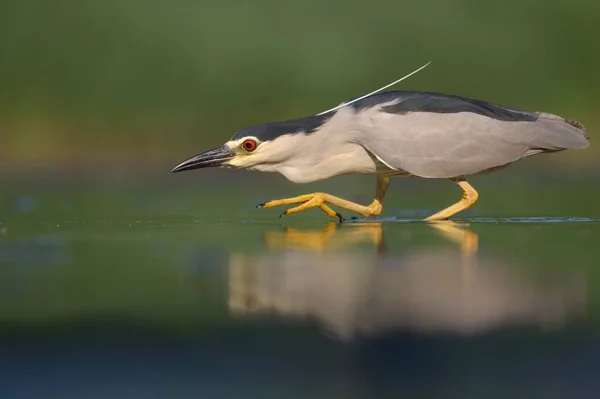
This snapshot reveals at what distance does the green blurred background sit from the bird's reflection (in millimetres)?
11538

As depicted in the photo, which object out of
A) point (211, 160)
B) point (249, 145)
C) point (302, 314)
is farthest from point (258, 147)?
point (302, 314)

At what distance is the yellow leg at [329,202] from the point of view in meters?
10.1

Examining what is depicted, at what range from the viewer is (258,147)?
33.9ft

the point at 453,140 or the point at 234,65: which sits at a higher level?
the point at 234,65

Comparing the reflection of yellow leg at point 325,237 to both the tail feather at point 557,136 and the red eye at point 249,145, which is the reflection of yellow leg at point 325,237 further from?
the tail feather at point 557,136

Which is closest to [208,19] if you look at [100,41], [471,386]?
[100,41]

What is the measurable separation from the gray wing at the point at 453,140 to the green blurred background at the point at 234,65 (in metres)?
8.72

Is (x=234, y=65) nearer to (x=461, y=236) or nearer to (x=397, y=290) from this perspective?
(x=461, y=236)

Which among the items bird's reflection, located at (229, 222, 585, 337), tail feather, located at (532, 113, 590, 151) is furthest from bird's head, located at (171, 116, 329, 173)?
bird's reflection, located at (229, 222, 585, 337)

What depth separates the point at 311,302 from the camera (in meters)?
6.08

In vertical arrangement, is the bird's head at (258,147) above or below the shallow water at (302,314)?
above

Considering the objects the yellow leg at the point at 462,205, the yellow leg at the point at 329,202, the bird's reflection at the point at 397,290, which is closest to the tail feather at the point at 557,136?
the yellow leg at the point at 462,205

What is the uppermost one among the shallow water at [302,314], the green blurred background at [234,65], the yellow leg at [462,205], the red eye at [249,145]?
the green blurred background at [234,65]

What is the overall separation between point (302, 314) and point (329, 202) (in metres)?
4.57
